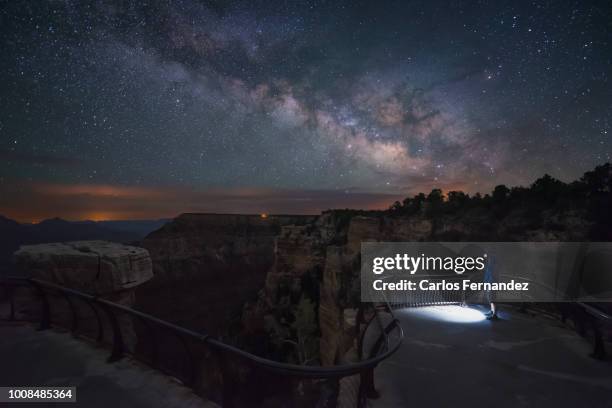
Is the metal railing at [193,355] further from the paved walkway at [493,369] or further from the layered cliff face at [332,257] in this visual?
the layered cliff face at [332,257]

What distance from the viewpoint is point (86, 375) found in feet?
10.4

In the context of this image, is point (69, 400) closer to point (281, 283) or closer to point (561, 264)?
point (561, 264)

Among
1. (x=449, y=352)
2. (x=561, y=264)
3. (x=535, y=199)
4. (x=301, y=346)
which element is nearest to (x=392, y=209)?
(x=535, y=199)

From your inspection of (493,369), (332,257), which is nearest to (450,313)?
(493,369)

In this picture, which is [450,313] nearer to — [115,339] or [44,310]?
[115,339]

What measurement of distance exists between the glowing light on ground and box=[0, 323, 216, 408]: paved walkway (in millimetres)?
7245

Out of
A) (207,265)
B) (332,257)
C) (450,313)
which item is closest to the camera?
(450,313)

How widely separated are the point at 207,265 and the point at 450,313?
227 feet

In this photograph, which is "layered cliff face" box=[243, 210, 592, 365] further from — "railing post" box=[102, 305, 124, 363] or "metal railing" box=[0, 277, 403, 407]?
"railing post" box=[102, 305, 124, 363]

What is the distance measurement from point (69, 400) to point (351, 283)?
24.0 m

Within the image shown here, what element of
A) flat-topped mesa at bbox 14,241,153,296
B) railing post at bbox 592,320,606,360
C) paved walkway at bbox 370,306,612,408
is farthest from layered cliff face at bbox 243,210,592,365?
flat-topped mesa at bbox 14,241,153,296

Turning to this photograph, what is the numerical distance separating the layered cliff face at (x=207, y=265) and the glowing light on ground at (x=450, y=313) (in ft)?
118

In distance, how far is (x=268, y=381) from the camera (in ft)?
81.5

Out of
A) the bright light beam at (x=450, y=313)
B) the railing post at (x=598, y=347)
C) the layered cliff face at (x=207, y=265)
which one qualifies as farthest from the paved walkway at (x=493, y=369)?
the layered cliff face at (x=207, y=265)
